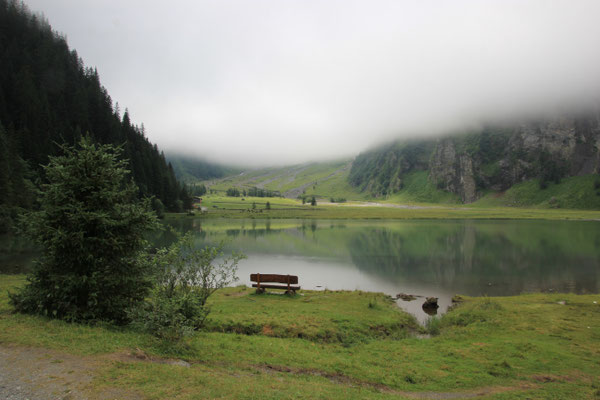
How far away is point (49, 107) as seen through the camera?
84.6m

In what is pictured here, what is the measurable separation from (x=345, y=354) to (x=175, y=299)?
766 cm

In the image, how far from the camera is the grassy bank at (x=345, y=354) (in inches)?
335

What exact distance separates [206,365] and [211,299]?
13.4m

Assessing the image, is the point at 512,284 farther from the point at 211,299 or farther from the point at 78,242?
the point at 78,242

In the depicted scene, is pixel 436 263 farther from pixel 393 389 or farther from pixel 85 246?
pixel 85 246

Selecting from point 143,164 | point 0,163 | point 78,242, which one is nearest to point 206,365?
point 78,242

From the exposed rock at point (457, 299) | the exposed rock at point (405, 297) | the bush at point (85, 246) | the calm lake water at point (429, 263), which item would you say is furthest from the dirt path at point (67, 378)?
the exposed rock at point (405, 297)

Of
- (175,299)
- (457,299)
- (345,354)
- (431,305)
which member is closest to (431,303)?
(431,305)

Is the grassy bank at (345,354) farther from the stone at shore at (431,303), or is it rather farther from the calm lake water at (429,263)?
the calm lake water at (429,263)

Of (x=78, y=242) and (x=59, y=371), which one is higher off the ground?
(x=78, y=242)

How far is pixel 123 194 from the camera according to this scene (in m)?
13.1

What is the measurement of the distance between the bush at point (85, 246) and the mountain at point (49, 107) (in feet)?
170

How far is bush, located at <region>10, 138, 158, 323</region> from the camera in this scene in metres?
11.6

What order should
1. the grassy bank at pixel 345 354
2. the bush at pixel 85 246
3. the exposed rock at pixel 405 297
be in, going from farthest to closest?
the exposed rock at pixel 405 297
the bush at pixel 85 246
the grassy bank at pixel 345 354
